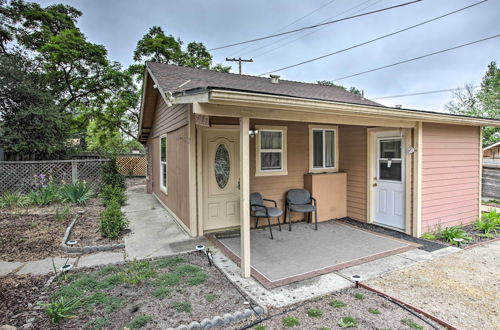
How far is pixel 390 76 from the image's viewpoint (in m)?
22.4

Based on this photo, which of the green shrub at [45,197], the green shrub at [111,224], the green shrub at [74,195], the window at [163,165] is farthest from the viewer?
the window at [163,165]

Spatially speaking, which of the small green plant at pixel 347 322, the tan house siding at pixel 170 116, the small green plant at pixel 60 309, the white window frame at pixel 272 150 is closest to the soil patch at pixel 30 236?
the small green plant at pixel 60 309

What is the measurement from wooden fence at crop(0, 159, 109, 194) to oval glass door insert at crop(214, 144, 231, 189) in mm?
6056

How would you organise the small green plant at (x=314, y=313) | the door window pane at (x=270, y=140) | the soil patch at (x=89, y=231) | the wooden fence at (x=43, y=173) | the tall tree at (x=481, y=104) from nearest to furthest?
the small green plant at (x=314, y=313) → the soil patch at (x=89, y=231) → the door window pane at (x=270, y=140) → the wooden fence at (x=43, y=173) → the tall tree at (x=481, y=104)

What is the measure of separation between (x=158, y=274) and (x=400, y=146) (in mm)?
5039

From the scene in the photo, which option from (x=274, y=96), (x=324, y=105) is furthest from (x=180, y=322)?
(x=324, y=105)

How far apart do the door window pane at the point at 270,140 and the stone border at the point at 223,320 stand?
11.5ft

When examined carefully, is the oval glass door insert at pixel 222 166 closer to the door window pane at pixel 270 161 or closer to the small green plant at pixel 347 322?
the door window pane at pixel 270 161

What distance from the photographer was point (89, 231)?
5250 mm

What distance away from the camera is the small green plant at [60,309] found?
2396 millimetres

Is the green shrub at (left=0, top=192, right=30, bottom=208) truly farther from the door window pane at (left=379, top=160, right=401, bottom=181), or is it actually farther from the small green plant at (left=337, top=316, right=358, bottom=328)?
the door window pane at (left=379, top=160, right=401, bottom=181)

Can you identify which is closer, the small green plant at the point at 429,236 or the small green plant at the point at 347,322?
the small green plant at the point at 347,322

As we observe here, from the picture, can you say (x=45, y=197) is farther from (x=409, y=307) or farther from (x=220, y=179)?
(x=409, y=307)

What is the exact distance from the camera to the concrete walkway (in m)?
3.77
